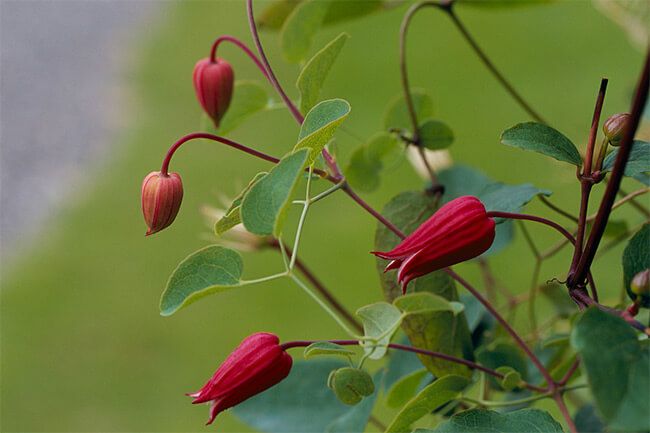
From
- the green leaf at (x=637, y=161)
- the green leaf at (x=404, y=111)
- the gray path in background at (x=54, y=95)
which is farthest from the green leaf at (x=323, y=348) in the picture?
the gray path in background at (x=54, y=95)

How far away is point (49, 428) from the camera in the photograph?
1766mm

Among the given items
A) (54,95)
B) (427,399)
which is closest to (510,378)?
(427,399)

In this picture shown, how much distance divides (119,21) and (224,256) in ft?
12.4

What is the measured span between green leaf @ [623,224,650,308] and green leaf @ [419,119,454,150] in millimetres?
191

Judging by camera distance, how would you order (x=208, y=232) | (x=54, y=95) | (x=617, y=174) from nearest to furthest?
1. (x=617, y=174)
2. (x=208, y=232)
3. (x=54, y=95)

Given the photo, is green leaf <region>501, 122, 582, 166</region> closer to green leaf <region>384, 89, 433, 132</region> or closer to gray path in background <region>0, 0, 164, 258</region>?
green leaf <region>384, 89, 433, 132</region>

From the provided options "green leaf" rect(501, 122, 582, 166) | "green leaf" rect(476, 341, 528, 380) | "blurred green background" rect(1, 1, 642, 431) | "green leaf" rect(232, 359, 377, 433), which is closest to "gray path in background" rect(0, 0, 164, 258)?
"blurred green background" rect(1, 1, 642, 431)

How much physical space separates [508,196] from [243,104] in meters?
0.19

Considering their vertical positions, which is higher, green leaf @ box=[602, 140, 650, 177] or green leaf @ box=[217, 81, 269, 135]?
green leaf @ box=[217, 81, 269, 135]

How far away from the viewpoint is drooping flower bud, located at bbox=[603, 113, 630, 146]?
32cm

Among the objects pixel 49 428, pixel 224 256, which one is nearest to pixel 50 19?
pixel 49 428

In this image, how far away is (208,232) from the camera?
1.91 m

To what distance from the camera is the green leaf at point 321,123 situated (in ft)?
1.00

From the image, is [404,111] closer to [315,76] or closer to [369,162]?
[369,162]
